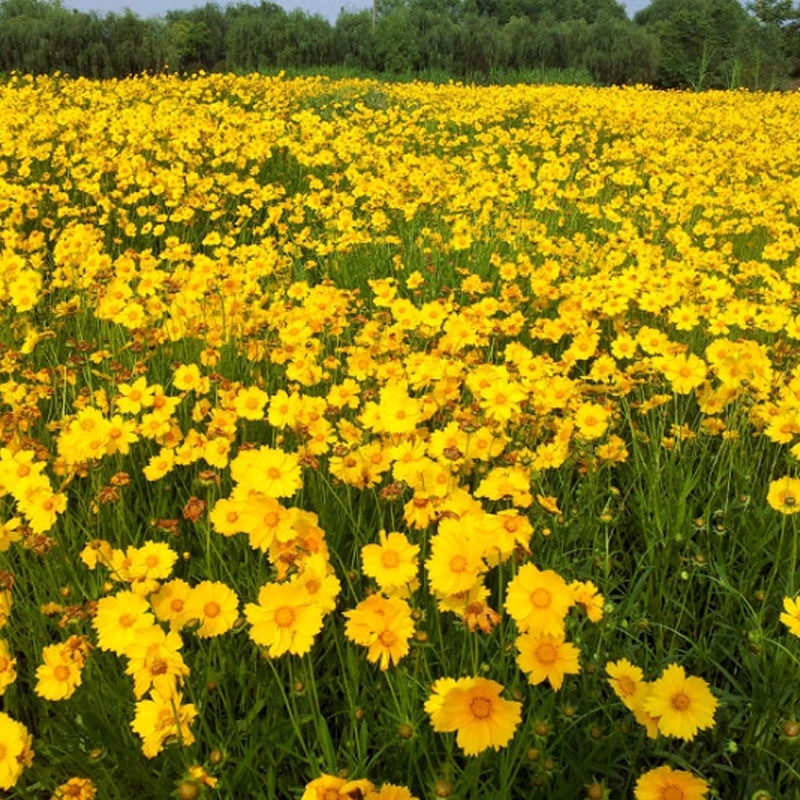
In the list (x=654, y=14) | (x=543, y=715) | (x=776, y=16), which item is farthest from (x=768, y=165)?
(x=654, y=14)

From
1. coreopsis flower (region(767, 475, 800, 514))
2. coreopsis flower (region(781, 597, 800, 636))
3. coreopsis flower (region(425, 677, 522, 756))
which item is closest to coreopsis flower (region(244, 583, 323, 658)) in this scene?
coreopsis flower (region(425, 677, 522, 756))

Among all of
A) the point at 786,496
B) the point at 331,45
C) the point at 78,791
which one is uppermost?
the point at 331,45

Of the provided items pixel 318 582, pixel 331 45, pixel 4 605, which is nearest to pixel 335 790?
pixel 318 582

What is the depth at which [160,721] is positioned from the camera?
3.43 feet

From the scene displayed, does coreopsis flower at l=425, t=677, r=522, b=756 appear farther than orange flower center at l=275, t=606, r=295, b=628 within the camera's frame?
No

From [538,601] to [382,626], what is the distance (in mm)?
226

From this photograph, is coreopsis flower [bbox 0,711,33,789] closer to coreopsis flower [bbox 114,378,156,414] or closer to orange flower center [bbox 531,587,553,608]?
orange flower center [bbox 531,587,553,608]

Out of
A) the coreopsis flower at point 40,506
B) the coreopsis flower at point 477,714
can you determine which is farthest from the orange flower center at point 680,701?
the coreopsis flower at point 40,506

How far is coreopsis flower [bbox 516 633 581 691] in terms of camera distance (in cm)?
98

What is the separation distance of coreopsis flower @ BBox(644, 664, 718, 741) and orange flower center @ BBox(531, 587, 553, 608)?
182mm

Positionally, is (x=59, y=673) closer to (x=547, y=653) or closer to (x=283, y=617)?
(x=283, y=617)

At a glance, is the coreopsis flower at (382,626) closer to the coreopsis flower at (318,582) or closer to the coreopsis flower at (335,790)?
the coreopsis flower at (318,582)

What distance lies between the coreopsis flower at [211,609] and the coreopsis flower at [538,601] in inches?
17.9

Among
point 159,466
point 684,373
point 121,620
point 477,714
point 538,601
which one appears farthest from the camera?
point 684,373
